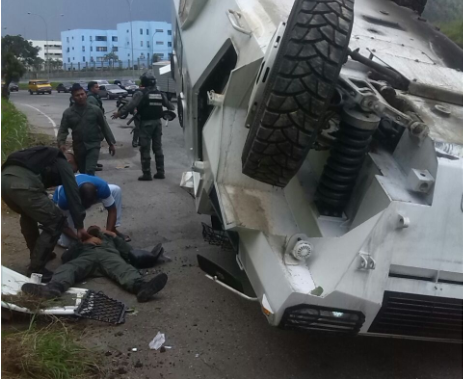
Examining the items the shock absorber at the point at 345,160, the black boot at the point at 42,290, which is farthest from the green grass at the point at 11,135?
the shock absorber at the point at 345,160

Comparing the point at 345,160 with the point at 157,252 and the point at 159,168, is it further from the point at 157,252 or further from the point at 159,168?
the point at 159,168

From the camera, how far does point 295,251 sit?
9.13 ft

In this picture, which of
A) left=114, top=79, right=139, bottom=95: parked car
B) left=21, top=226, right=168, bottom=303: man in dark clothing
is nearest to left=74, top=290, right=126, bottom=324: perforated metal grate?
left=21, top=226, right=168, bottom=303: man in dark clothing

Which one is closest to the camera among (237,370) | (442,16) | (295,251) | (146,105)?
(295,251)

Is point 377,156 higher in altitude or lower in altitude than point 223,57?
lower

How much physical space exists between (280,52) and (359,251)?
3.14ft

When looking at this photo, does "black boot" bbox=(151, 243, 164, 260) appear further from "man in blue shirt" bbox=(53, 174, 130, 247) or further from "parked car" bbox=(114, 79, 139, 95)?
"parked car" bbox=(114, 79, 139, 95)

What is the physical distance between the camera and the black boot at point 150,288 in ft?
12.6

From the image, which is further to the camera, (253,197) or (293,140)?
(253,197)

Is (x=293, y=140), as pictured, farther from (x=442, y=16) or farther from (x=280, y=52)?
(x=442, y=16)

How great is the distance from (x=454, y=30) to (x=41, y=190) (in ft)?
10.8

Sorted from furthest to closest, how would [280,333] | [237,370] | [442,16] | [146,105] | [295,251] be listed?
1. [146,105]
2. [442,16]
3. [280,333]
4. [237,370]
5. [295,251]

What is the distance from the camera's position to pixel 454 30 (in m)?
4.12

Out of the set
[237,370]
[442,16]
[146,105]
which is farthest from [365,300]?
[146,105]
